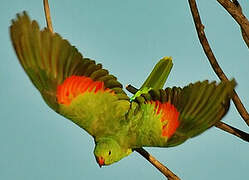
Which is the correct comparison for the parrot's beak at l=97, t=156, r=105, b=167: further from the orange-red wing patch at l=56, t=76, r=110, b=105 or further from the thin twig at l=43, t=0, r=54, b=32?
the thin twig at l=43, t=0, r=54, b=32

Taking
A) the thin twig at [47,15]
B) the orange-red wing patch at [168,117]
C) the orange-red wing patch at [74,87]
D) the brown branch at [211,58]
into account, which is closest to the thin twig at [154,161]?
the thin twig at [47,15]

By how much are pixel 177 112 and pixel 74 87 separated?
44cm

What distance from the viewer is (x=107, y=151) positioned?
2318 mm

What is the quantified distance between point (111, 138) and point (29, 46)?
47cm

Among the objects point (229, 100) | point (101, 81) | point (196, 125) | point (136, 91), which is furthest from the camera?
point (136, 91)

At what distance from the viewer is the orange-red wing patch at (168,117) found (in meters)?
2.28

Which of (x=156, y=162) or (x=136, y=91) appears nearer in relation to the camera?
(x=156, y=162)

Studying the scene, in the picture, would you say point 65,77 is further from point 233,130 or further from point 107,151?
point 233,130

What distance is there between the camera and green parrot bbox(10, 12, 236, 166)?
2.25 metres

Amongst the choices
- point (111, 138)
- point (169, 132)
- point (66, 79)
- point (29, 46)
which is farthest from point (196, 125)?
point (29, 46)

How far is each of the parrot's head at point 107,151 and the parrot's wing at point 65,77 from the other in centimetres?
9

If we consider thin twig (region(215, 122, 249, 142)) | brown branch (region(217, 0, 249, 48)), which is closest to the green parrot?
thin twig (region(215, 122, 249, 142))

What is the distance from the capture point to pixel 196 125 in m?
2.26

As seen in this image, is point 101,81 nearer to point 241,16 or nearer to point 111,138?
point 111,138
